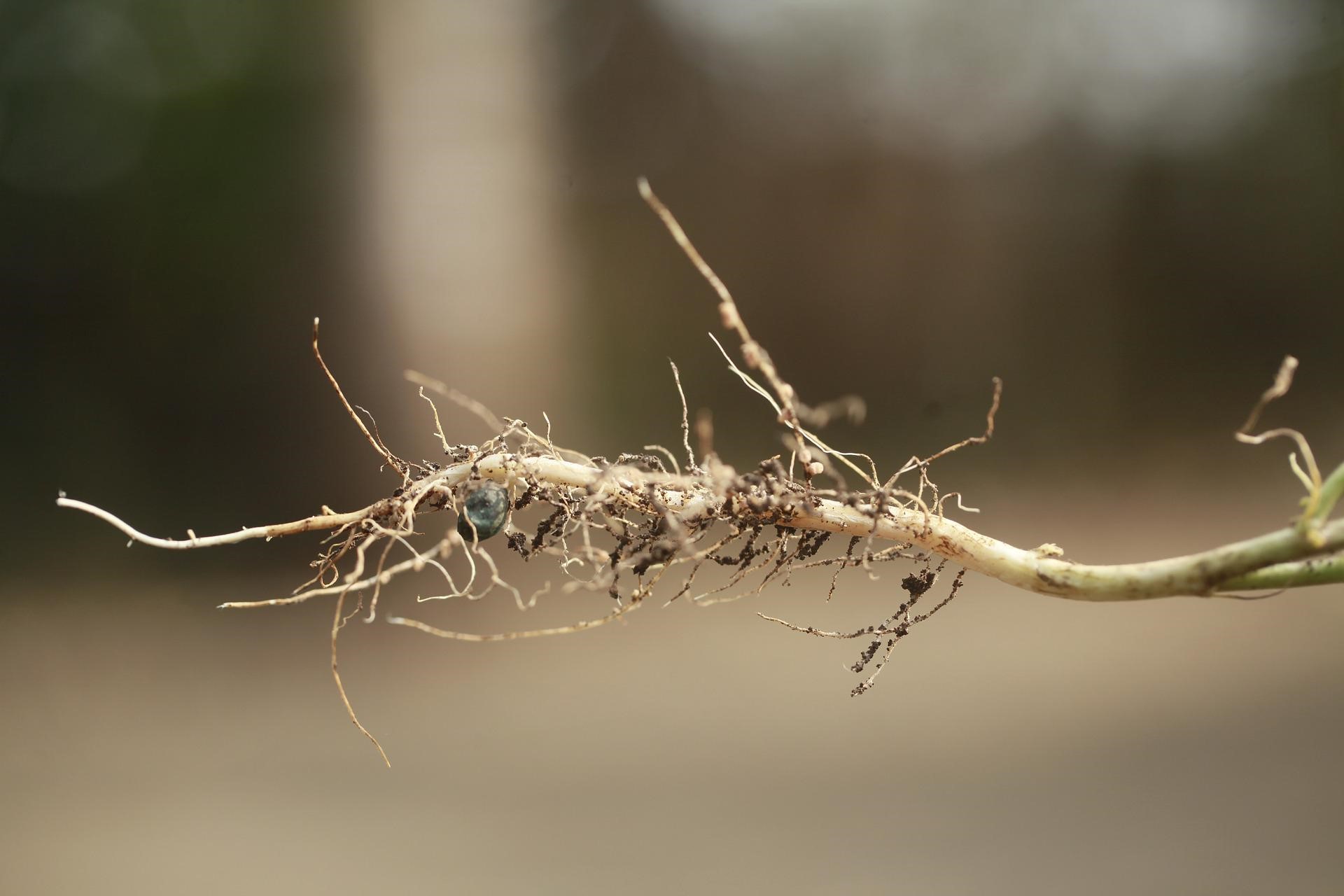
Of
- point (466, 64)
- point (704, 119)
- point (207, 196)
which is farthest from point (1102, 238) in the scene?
point (207, 196)

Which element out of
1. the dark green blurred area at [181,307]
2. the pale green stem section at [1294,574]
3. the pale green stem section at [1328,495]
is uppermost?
the dark green blurred area at [181,307]

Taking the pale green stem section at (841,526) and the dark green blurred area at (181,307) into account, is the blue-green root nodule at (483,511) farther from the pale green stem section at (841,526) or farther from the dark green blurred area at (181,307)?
the dark green blurred area at (181,307)

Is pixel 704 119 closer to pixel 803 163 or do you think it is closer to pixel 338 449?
pixel 803 163

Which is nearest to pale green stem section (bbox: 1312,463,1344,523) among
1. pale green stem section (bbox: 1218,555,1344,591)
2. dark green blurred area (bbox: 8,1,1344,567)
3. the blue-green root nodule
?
pale green stem section (bbox: 1218,555,1344,591)

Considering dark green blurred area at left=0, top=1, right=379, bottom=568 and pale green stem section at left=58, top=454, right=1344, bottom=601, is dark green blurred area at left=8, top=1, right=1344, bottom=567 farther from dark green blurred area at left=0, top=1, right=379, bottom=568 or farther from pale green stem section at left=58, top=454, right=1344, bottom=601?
pale green stem section at left=58, top=454, right=1344, bottom=601

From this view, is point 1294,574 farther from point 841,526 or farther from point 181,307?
point 181,307

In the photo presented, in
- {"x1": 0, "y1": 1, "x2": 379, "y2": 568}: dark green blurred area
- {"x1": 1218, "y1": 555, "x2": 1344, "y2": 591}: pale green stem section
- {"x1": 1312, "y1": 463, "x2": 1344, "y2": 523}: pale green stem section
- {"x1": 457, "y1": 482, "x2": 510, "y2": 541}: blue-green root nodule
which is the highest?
{"x1": 0, "y1": 1, "x2": 379, "y2": 568}: dark green blurred area

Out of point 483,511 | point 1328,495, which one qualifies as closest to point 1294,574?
point 1328,495

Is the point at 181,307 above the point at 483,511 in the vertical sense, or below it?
above

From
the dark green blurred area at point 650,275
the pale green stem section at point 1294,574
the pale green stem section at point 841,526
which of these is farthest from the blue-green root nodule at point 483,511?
the dark green blurred area at point 650,275
